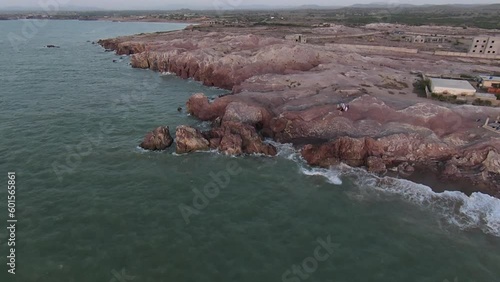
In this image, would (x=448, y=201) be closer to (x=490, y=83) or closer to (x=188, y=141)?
(x=188, y=141)

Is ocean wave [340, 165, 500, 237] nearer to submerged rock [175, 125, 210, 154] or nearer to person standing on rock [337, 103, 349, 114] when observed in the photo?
person standing on rock [337, 103, 349, 114]

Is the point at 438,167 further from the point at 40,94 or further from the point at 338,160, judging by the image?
the point at 40,94

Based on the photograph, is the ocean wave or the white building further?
the white building

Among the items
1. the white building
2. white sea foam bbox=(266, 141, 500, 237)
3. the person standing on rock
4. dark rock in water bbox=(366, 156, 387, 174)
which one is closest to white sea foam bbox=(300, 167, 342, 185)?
white sea foam bbox=(266, 141, 500, 237)

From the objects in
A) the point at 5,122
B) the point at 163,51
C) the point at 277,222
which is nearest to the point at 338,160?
the point at 277,222

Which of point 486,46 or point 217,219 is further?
point 486,46

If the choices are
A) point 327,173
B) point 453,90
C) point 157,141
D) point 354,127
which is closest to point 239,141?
point 157,141
